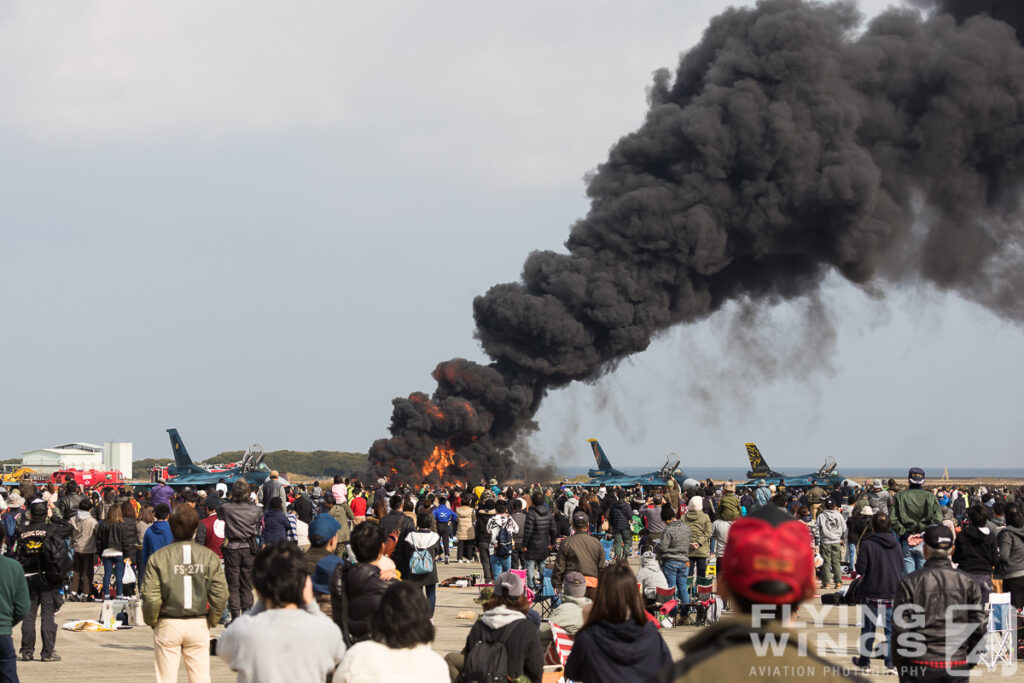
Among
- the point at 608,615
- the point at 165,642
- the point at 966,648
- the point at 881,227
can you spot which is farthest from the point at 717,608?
the point at 881,227

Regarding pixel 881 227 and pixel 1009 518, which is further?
pixel 881 227

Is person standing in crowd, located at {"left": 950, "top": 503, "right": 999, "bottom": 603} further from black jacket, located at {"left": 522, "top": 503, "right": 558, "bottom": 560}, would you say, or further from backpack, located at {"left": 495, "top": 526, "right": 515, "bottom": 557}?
backpack, located at {"left": 495, "top": 526, "right": 515, "bottom": 557}

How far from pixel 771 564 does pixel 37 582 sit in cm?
1161

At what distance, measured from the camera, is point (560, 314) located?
53.0 meters

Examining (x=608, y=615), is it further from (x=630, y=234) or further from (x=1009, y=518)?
(x=630, y=234)

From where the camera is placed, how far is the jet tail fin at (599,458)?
6712cm

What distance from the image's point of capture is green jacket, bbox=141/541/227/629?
26.2 feet

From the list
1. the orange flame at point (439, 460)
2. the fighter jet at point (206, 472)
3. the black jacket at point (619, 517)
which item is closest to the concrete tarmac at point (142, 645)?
the black jacket at point (619, 517)

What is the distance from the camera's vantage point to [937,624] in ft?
23.8

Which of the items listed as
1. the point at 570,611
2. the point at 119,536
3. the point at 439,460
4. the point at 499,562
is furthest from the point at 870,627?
the point at 439,460

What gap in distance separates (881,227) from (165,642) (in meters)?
52.6

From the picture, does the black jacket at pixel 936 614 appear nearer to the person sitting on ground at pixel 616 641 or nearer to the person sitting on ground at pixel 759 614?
the person sitting on ground at pixel 616 641

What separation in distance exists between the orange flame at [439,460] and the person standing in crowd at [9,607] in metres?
45.7

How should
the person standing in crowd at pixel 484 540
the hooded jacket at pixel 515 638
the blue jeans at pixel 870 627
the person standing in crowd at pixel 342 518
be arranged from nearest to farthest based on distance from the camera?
1. the hooded jacket at pixel 515 638
2. the blue jeans at pixel 870 627
3. the person standing in crowd at pixel 342 518
4. the person standing in crowd at pixel 484 540
